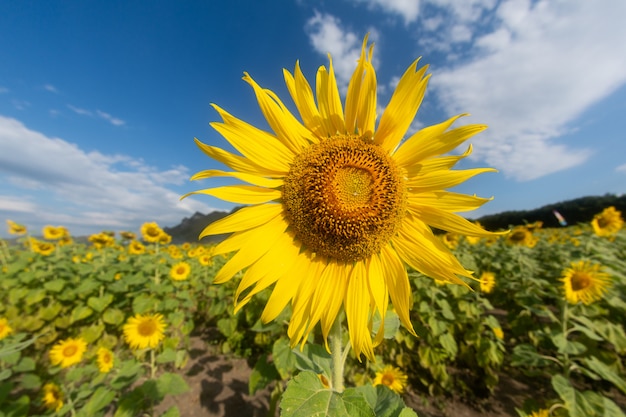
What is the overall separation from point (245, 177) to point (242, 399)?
180 inches

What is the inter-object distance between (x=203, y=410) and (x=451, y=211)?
5.08 metres

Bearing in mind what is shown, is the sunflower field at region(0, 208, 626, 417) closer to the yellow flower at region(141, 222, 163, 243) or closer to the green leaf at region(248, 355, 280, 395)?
the green leaf at region(248, 355, 280, 395)

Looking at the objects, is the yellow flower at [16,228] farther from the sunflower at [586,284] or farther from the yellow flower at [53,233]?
the sunflower at [586,284]

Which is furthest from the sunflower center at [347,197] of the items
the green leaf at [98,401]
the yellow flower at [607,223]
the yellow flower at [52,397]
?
the yellow flower at [607,223]

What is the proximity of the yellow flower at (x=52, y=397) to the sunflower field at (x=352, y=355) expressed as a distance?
0.6 inches

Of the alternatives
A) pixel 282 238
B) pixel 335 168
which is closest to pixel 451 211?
pixel 335 168

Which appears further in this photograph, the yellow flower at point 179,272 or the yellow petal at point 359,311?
the yellow flower at point 179,272

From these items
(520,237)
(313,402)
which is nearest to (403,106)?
(313,402)

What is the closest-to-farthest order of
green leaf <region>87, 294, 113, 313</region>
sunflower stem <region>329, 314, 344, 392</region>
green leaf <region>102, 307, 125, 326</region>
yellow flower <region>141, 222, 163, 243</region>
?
sunflower stem <region>329, 314, 344, 392</region>, green leaf <region>87, 294, 113, 313</region>, green leaf <region>102, 307, 125, 326</region>, yellow flower <region>141, 222, 163, 243</region>

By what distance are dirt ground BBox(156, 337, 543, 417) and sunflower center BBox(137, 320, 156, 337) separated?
53.6 inches

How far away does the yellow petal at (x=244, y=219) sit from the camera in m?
1.67

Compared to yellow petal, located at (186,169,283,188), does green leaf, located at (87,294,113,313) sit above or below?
below

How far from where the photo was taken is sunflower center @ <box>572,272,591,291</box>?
13.8 ft

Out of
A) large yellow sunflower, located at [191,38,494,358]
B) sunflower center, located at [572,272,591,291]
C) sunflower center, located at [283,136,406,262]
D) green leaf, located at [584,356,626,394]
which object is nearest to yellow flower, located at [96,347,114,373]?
large yellow sunflower, located at [191,38,494,358]
